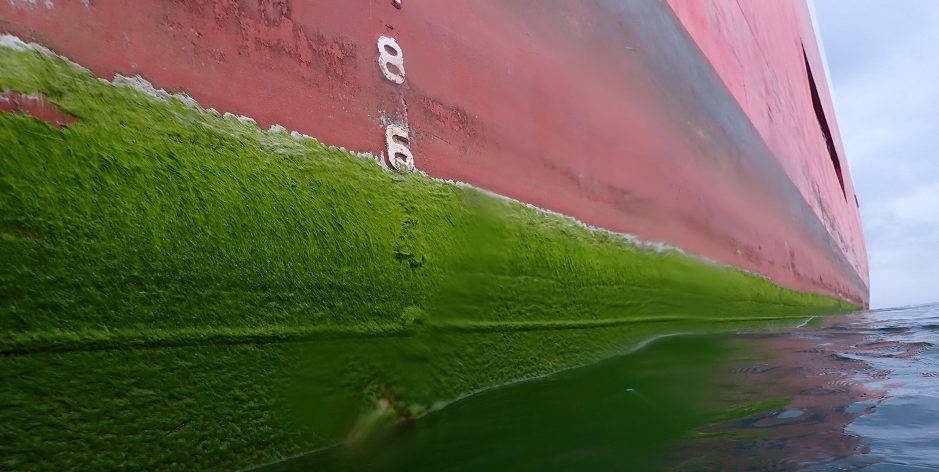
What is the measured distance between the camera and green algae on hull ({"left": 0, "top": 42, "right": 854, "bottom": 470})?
1.13 m

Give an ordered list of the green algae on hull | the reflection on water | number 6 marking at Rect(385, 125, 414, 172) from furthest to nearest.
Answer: number 6 marking at Rect(385, 125, 414, 172) → the reflection on water → the green algae on hull

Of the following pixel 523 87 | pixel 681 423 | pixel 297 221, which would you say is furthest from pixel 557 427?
pixel 523 87

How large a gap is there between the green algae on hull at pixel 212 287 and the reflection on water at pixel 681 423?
0.48 ft

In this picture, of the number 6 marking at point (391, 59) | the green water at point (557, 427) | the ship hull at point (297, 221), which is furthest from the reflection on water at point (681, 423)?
the number 6 marking at point (391, 59)

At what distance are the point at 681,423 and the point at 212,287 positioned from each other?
55.6 inches

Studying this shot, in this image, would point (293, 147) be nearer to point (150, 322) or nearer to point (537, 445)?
point (150, 322)

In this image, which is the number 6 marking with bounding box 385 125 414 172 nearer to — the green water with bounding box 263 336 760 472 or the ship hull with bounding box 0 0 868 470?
the ship hull with bounding box 0 0 868 470

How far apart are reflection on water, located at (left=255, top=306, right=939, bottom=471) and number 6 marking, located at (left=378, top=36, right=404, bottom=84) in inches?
46.8

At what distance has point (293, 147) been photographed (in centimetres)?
169

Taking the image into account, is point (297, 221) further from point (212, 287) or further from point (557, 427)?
point (557, 427)

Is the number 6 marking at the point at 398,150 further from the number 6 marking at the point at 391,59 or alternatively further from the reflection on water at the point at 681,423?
the reflection on water at the point at 681,423

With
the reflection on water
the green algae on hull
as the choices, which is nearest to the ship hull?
the green algae on hull

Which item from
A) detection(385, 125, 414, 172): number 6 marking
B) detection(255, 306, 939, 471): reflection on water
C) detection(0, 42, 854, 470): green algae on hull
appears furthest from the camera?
detection(385, 125, 414, 172): number 6 marking

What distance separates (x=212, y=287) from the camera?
4.59ft
